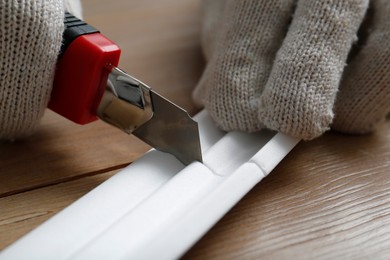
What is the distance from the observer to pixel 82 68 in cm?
38

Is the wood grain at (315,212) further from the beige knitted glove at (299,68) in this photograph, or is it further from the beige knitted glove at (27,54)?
the beige knitted glove at (27,54)

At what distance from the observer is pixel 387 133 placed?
48cm

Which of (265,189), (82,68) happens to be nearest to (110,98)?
(82,68)

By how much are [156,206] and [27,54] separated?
5.8 inches

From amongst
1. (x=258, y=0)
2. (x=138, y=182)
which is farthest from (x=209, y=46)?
(x=138, y=182)

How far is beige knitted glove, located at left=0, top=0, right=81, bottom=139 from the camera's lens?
36 cm

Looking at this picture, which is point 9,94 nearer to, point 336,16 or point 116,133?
point 116,133

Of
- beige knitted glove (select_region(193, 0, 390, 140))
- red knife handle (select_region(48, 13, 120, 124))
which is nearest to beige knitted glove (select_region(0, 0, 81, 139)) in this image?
red knife handle (select_region(48, 13, 120, 124))

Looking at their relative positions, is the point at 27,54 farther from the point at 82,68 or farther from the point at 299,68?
the point at 299,68

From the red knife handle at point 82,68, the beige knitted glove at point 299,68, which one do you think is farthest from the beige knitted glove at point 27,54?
the beige knitted glove at point 299,68

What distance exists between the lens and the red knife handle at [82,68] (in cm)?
37

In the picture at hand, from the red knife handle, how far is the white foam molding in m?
0.06

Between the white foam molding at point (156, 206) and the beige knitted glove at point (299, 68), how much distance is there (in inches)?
1.0

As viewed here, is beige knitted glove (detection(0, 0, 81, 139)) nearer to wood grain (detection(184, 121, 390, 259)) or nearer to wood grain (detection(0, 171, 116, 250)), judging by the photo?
wood grain (detection(0, 171, 116, 250))
